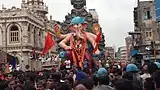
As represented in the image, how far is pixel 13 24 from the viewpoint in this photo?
200ft

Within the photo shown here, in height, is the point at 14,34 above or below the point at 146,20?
below

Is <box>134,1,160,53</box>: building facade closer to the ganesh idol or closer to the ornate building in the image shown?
the ornate building

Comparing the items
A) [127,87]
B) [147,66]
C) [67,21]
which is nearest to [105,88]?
[127,87]

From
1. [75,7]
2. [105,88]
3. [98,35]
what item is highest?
[75,7]

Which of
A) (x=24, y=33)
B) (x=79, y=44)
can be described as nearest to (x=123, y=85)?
(x=79, y=44)

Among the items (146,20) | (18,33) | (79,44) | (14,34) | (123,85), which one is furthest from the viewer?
(14,34)

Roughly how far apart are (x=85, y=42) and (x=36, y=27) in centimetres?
3929

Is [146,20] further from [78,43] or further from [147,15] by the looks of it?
[78,43]

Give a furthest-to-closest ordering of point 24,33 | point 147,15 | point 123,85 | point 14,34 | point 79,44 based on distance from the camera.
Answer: point 14,34 → point 24,33 → point 147,15 → point 79,44 → point 123,85

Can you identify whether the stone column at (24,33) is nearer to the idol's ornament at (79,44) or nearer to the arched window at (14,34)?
the arched window at (14,34)

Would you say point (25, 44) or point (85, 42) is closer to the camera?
point (85, 42)

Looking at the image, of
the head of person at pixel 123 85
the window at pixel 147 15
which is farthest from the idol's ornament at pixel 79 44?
the window at pixel 147 15

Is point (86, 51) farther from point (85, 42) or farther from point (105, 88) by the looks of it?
point (105, 88)

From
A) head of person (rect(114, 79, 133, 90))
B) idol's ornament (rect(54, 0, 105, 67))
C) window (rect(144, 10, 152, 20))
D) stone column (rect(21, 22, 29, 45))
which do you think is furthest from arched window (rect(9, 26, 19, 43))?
head of person (rect(114, 79, 133, 90))
